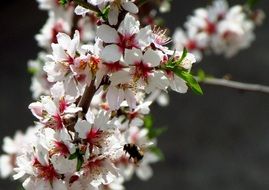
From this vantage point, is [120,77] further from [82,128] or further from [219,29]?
[219,29]

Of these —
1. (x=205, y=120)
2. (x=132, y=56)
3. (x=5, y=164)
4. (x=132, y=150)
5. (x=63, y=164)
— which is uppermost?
(x=132, y=56)

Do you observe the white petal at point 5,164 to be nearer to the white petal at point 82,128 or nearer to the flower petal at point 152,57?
the white petal at point 82,128

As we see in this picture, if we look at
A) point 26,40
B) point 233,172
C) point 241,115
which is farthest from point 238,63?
point 26,40

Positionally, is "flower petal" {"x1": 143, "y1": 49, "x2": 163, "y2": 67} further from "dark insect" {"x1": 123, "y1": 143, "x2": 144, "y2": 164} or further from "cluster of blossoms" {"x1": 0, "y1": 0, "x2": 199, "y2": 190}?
"dark insect" {"x1": 123, "y1": 143, "x2": 144, "y2": 164}

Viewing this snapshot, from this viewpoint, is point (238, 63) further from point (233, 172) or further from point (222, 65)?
point (233, 172)

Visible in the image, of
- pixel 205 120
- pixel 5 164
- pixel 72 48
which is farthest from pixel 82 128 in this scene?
pixel 205 120

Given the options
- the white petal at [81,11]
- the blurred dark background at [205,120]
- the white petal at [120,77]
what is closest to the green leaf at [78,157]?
the white petal at [120,77]
